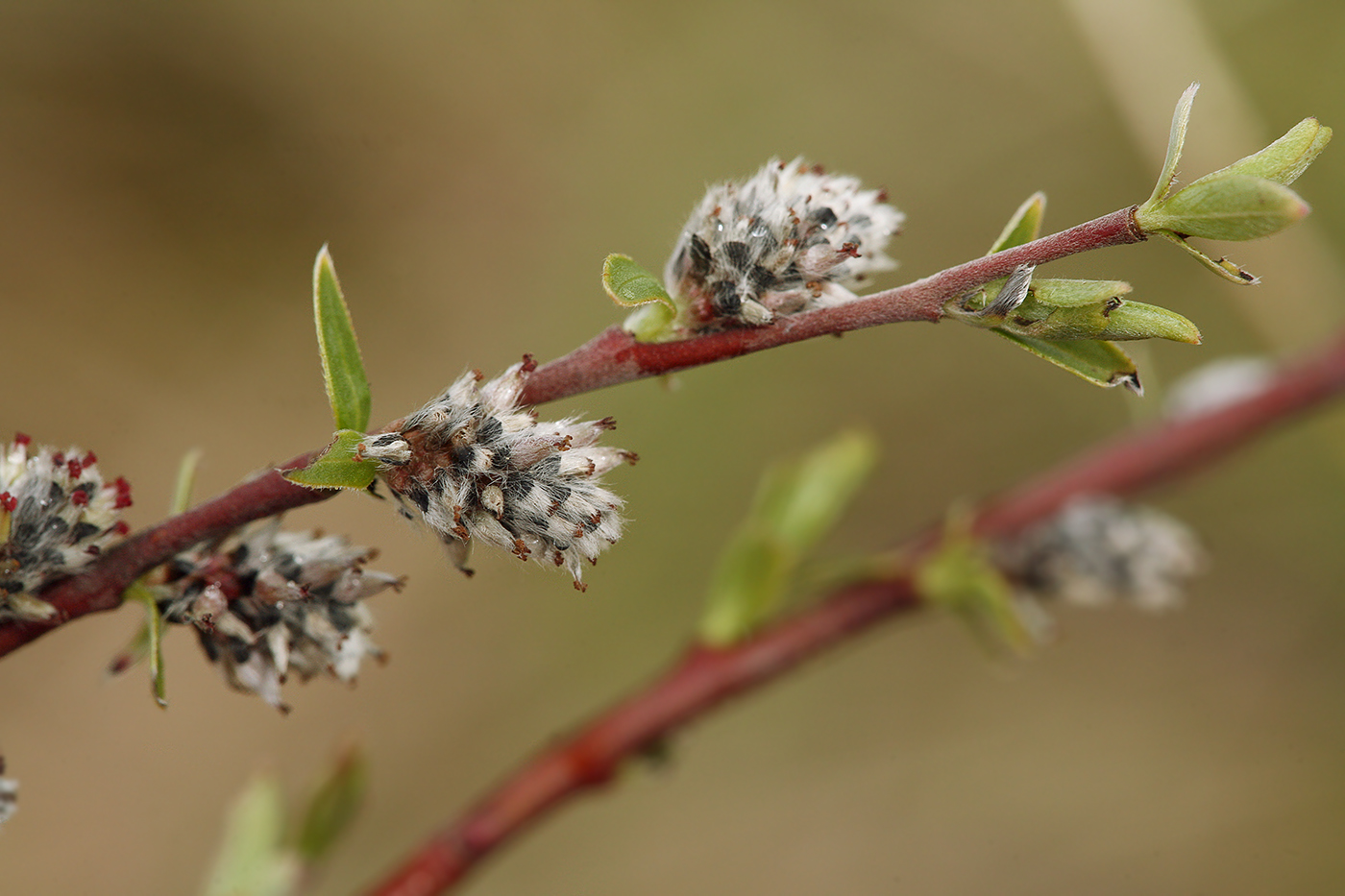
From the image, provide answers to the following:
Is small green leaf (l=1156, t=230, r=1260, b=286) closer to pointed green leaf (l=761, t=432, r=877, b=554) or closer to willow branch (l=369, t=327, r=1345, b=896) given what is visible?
pointed green leaf (l=761, t=432, r=877, b=554)

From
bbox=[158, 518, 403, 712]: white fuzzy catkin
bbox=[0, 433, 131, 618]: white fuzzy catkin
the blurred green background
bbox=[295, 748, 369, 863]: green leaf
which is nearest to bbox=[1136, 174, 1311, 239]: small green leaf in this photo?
bbox=[158, 518, 403, 712]: white fuzzy catkin

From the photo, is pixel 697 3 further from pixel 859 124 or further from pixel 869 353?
pixel 869 353

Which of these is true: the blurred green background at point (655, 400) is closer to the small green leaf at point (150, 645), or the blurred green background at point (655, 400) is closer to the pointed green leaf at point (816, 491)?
the pointed green leaf at point (816, 491)

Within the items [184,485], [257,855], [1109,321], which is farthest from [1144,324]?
[257,855]

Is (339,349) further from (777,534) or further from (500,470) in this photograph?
(777,534)

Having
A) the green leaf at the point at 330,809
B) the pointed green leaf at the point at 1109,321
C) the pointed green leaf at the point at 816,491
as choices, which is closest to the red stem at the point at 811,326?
the pointed green leaf at the point at 1109,321

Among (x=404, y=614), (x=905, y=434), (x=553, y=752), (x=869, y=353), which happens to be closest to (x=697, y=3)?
(x=869, y=353)
